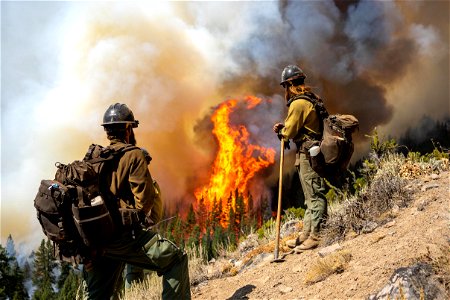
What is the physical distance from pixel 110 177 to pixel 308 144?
2655 millimetres

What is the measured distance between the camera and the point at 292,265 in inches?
195

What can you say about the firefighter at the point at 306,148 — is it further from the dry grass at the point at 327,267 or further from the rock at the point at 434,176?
the rock at the point at 434,176

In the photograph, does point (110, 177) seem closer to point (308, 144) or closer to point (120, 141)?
point (120, 141)

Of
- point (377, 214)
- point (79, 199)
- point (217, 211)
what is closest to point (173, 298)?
point (79, 199)

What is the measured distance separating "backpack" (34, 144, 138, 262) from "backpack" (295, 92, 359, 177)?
270 centimetres

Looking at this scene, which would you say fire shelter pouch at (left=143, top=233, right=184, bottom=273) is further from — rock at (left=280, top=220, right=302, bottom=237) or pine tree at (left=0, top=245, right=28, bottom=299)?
pine tree at (left=0, top=245, right=28, bottom=299)

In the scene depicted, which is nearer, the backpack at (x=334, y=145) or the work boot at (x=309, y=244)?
the backpack at (x=334, y=145)

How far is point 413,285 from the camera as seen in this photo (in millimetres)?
2963

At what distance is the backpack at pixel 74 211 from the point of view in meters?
3.05

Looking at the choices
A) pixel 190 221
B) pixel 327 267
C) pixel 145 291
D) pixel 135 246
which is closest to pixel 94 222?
pixel 135 246

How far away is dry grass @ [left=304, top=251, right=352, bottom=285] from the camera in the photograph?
4.10m

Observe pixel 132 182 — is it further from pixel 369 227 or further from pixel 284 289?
pixel 369 227

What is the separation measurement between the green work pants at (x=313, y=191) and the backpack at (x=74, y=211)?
271 cm

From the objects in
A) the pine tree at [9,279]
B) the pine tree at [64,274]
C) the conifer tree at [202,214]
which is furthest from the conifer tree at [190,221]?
the pine tree at [9,279]
